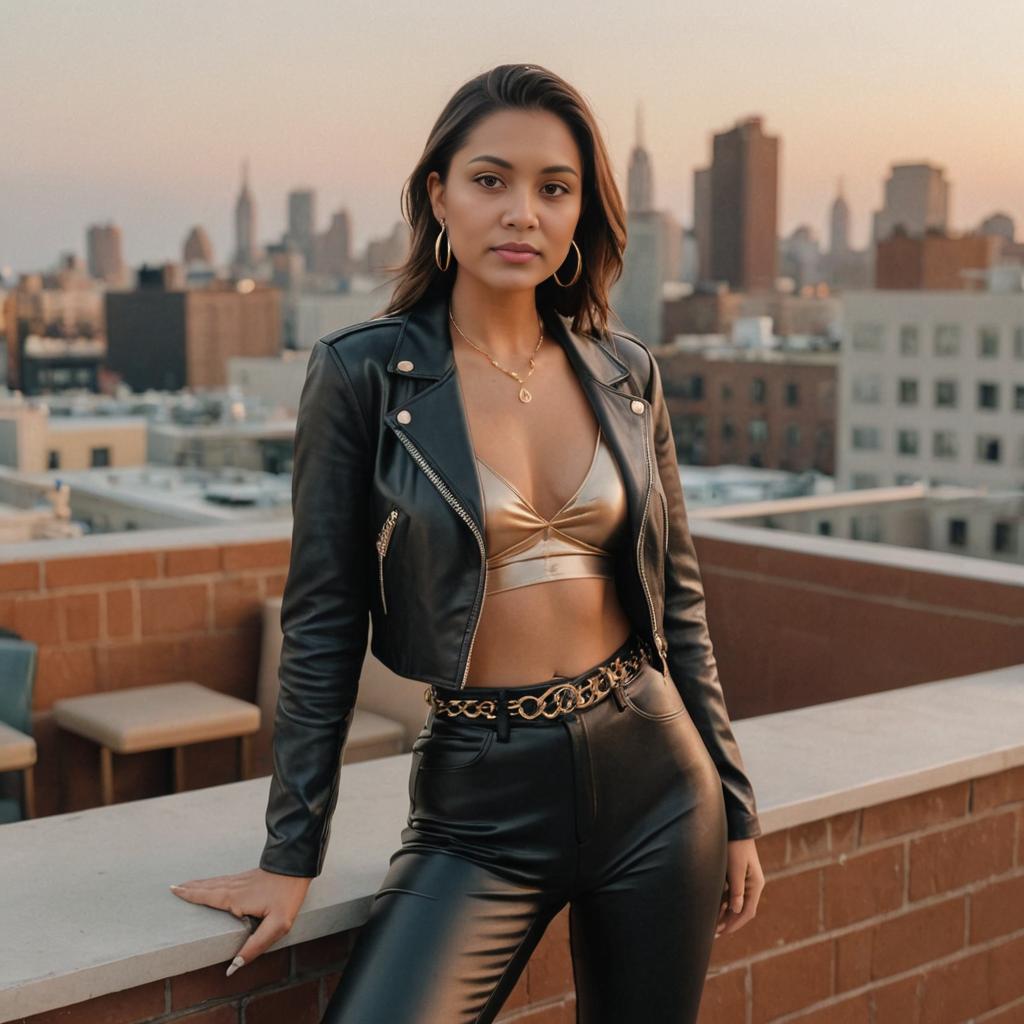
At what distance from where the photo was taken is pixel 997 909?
302 centimetres

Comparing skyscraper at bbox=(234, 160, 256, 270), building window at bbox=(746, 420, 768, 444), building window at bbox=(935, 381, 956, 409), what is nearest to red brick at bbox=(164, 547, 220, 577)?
building window at bbox=(935, 381, 956, 409)

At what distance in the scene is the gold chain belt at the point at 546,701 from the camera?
6.36 feet

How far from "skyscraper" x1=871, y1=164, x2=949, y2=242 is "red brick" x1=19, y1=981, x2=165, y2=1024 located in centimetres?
10379

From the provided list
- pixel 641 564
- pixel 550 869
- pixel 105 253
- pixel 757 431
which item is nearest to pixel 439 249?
pixel 641 564

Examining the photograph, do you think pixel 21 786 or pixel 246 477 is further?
pixel 246 477

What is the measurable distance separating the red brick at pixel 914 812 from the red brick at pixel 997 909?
8.1 inches

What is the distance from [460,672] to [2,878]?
0.74m

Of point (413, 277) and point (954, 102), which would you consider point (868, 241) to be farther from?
point (413, 277)

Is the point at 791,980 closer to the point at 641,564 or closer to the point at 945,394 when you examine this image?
the point at 641,564

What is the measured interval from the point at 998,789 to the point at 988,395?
228ft

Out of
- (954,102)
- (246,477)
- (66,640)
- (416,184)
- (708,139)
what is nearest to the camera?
(416,184)

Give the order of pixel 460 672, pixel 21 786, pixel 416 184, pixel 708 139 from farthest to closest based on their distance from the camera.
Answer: pixel 708 139 < pixel 21 786 < pixel 416 184 < pixel 460 672

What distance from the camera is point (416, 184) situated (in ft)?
6.82

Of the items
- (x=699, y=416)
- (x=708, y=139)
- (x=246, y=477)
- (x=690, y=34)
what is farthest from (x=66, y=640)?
(x=708, y=139)
